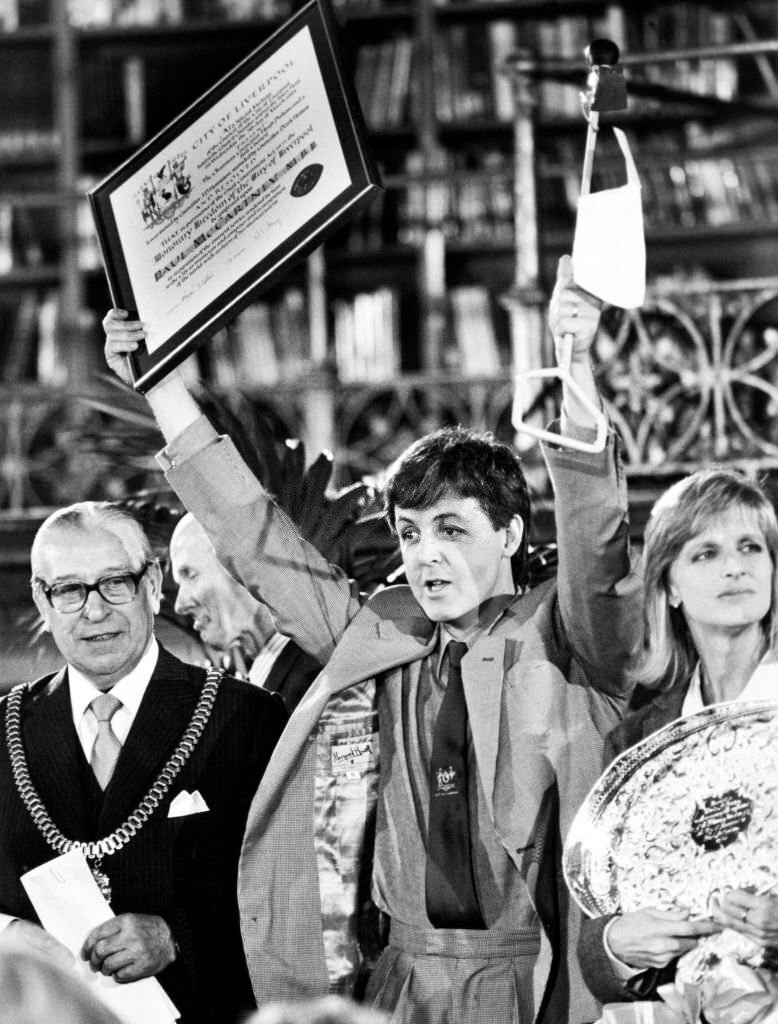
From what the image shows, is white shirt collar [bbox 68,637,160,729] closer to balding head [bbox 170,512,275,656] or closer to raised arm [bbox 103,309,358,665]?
raised arm [bbox 103,309,358,665]

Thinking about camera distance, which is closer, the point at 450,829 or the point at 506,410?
the point at 450,829

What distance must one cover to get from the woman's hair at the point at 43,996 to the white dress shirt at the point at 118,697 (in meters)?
1.32

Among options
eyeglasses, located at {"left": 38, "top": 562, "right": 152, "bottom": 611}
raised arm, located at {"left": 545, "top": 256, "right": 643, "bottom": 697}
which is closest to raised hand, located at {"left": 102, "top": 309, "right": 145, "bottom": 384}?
eyeglasses, located at {"left": 38, "top": 562, "right": 152, "bottom": 611}

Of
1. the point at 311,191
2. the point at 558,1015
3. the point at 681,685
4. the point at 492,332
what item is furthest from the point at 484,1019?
the point at 492,332

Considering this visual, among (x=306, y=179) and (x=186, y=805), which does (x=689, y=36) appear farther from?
(x=186, y=805)

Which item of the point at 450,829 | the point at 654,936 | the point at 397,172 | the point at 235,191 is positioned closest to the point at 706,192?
the point at 397,172

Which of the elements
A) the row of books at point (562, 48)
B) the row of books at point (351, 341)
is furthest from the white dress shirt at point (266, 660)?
the row of books at point (562, 48)

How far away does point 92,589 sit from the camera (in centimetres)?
251

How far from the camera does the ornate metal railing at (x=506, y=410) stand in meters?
4.35

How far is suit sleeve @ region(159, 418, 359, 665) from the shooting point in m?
2.56

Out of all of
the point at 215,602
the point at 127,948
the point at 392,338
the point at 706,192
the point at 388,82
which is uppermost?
the point at 388,82

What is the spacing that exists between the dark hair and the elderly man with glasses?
0.38m

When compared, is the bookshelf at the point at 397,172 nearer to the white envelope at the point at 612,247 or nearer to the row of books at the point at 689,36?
the row of books at the point at 689,36

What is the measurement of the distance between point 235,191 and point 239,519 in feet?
1.49
